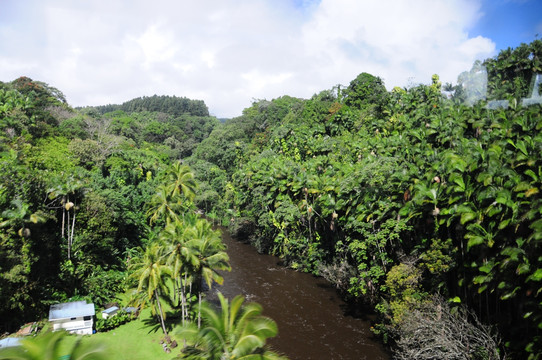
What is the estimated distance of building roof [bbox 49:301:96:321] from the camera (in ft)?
74.5

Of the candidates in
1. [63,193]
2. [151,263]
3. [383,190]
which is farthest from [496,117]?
[63,193]

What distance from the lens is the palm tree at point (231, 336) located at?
42.0ft

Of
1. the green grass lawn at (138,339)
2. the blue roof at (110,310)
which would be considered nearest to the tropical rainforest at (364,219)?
the blue roof at (110,310)

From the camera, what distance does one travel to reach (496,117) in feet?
80.9

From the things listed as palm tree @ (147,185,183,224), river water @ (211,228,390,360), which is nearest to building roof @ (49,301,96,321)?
palm tree @ (147,185,183,224)

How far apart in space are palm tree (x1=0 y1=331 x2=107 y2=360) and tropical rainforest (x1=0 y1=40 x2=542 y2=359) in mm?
4738

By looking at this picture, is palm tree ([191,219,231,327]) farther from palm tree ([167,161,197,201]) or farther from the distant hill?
the distant hill

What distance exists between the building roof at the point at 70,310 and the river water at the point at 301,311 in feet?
37.7

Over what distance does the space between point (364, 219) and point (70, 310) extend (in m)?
22.1

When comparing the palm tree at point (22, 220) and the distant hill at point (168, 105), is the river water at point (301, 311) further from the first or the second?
the distant hill at point (168, 105)

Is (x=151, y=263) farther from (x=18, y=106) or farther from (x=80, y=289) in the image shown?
(x=18, y=106)

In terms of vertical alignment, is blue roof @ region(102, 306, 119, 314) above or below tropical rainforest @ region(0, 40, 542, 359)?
below

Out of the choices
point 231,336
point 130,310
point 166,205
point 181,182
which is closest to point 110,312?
point 130,310

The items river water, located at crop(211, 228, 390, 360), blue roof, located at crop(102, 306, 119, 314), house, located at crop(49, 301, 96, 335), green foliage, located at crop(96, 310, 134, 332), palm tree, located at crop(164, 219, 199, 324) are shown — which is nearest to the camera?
palm tree, located at crop(164, 219, 199, 324)
